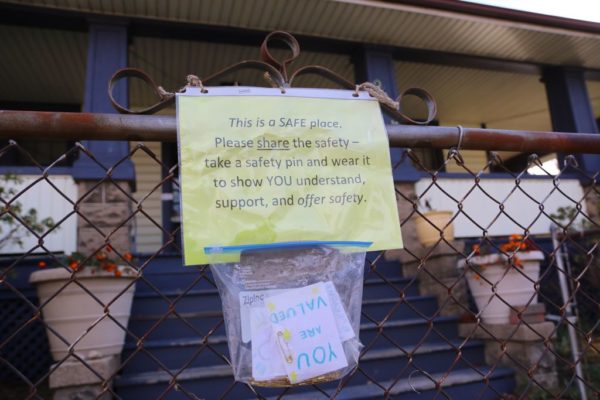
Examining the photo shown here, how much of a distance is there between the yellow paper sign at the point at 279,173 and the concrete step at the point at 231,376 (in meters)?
1.57

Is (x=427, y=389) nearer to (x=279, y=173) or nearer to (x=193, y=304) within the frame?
(x=193, y=304)

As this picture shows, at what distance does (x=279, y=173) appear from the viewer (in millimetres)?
1000

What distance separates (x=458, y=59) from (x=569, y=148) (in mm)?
4749

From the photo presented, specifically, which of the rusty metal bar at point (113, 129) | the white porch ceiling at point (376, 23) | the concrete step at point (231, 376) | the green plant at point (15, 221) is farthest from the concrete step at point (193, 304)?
the white porch ceiling at point (376, 23)

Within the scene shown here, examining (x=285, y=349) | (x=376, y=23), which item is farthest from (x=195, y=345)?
(x=376, y=23)

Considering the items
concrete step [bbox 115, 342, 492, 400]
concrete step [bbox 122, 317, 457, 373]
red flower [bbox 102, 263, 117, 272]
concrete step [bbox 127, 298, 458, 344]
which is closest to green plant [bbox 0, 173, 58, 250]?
red flower [bbox 102, 263, 117, 272]

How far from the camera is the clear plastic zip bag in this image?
0.89 metres

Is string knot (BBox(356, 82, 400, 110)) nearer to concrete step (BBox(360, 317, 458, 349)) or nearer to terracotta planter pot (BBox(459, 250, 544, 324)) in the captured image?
concrete step (BBox(360, 317, 458, 349))

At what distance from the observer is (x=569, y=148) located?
1390 millimetres

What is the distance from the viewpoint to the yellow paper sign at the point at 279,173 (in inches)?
37.1

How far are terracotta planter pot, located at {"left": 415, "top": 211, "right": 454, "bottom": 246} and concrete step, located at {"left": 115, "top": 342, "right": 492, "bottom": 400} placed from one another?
4.20 ft

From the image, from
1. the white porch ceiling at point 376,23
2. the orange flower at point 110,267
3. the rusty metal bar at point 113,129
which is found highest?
the white porch ceiling at point 376,23

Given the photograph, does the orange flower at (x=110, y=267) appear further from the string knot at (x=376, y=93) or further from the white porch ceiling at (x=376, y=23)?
the white porch ceiling at (x=376, y=23)

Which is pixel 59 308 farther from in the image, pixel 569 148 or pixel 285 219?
pixel 569 148
